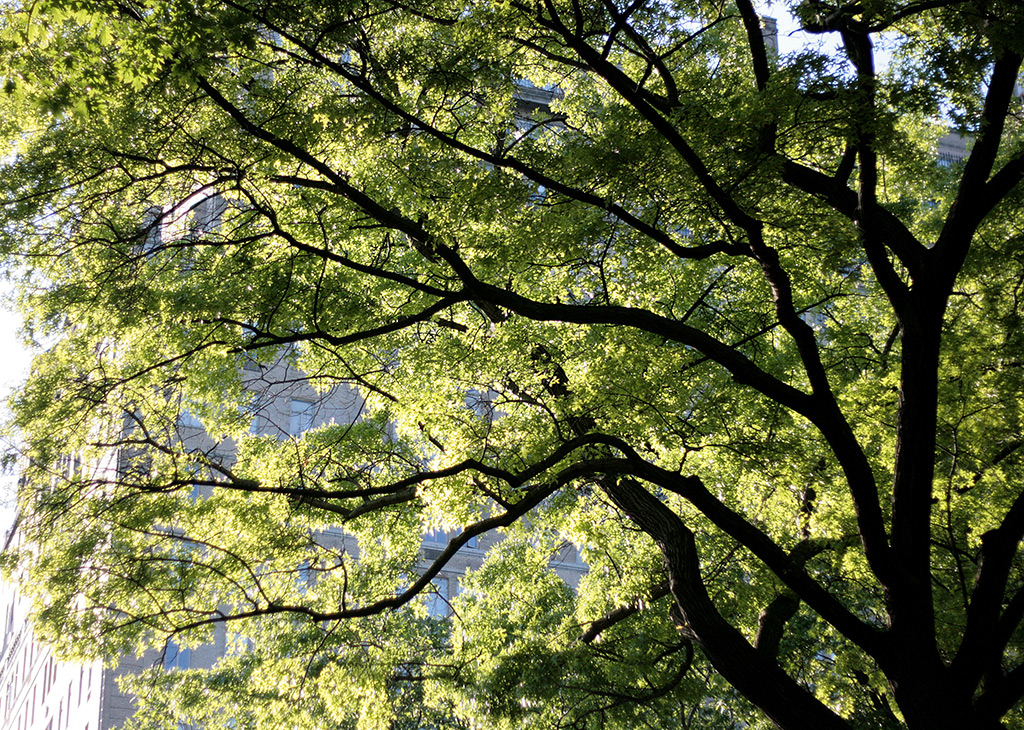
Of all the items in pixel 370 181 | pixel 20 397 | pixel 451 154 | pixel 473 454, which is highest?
pixel 370 181

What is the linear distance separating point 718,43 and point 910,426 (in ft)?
17.2

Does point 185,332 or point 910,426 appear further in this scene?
point 185,332

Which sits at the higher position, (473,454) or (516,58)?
(516,58)

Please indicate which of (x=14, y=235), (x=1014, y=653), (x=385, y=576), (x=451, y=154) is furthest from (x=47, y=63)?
(x=1014, y=653)

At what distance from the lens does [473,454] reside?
909cm

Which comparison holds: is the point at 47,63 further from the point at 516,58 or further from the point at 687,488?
the point at 687,488

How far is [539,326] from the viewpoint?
1100cm

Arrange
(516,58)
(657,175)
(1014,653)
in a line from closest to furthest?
(657,175) → (516,58) → (1014,653)

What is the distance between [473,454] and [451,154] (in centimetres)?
318

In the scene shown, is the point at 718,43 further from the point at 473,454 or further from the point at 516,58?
the point at 473,454

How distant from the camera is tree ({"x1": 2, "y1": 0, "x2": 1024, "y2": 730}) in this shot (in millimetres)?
7551

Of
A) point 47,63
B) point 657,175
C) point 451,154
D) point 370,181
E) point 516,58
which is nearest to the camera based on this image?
point 47,63

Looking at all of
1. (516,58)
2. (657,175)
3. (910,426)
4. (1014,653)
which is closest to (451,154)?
(516,58)

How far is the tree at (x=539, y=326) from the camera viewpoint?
7.55 meters
